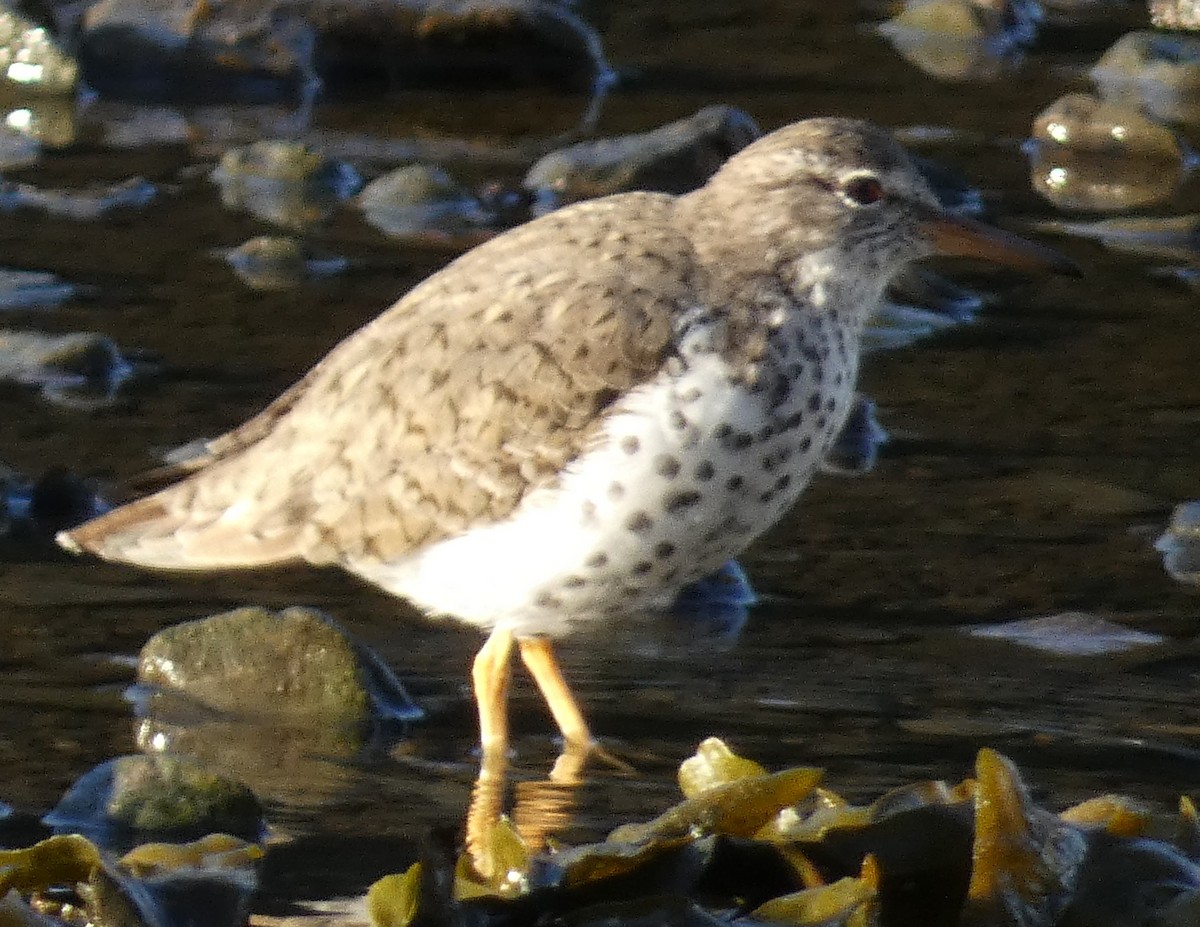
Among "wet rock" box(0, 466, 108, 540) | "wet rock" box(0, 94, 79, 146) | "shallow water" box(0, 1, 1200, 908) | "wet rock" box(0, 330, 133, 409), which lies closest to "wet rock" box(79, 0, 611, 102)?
"wet rock" box(0, 94, 79, 146)

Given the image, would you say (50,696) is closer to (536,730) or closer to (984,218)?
(536,730)

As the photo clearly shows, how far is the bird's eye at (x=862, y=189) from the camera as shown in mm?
6289

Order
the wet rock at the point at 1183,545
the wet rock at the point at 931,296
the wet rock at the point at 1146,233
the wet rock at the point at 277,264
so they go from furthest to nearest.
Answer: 1. the wet rock at the point at 1146,233
2. the wet rock at the point at 277,264
3. the wet rock at the point at 931,296
4. the wet rock at the point at 1183,545

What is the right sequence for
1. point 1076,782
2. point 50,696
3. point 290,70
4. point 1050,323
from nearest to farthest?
point 1076,782, point 50,696, point 1050,323, point 290,70

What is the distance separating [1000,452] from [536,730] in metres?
2.41

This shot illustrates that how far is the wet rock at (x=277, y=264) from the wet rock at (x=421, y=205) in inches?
21.5

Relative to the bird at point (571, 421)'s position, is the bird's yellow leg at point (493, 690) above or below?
below

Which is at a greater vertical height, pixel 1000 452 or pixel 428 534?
pixel 428 534

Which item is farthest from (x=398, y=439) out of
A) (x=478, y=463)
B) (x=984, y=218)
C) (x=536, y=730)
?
(x=984, y=218)

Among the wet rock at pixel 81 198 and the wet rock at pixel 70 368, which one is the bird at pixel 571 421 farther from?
the wet rock at pixel 81 198

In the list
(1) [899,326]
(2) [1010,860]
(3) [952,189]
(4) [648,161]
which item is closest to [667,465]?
(2) [1010,860]

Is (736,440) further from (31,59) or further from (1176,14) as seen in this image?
(1176,14)

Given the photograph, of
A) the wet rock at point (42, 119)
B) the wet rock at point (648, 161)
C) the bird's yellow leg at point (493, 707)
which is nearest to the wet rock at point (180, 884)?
the bird's yellow leg at point (493, 707)

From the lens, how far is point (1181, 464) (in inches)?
310
